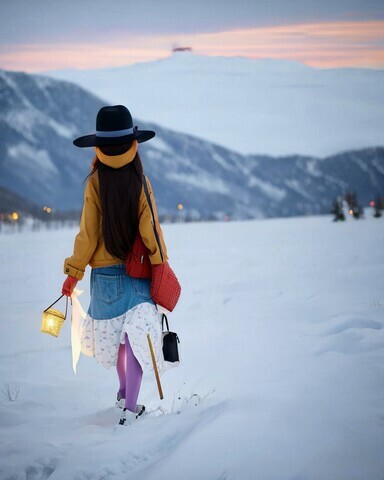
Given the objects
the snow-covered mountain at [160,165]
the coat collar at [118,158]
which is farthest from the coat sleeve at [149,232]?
the snow-covered mountain at [160,165]

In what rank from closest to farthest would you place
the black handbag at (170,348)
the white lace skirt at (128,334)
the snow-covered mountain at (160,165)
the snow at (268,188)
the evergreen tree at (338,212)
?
the white lace skirt at (128,334) → the black handbag at (170,348) → the evergreen tree at (338,212) → the snow-covered mountain at (160,165) → the snow at (268,188)

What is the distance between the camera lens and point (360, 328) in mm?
6172

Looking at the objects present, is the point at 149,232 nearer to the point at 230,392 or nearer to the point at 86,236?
the point at 86,236

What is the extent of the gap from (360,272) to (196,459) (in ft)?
22.7

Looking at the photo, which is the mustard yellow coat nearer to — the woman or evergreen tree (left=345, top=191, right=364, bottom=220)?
the woman

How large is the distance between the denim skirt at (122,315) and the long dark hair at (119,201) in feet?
0.65

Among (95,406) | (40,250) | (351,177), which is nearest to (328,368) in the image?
(95,406)

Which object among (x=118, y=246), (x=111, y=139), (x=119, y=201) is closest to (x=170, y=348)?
(x=118, y=246)

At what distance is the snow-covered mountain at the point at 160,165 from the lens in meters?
69.1

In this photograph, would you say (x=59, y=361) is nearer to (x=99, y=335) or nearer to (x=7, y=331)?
(x=7, y=331)

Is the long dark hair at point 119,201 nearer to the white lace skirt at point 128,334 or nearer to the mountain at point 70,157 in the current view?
the white lace skirt at point 128,334

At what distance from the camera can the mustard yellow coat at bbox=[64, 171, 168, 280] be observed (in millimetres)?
4289

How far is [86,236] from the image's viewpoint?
434 cm

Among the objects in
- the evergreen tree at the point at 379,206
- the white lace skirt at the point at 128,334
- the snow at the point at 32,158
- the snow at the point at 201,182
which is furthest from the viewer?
the snow at the point at 201,182
